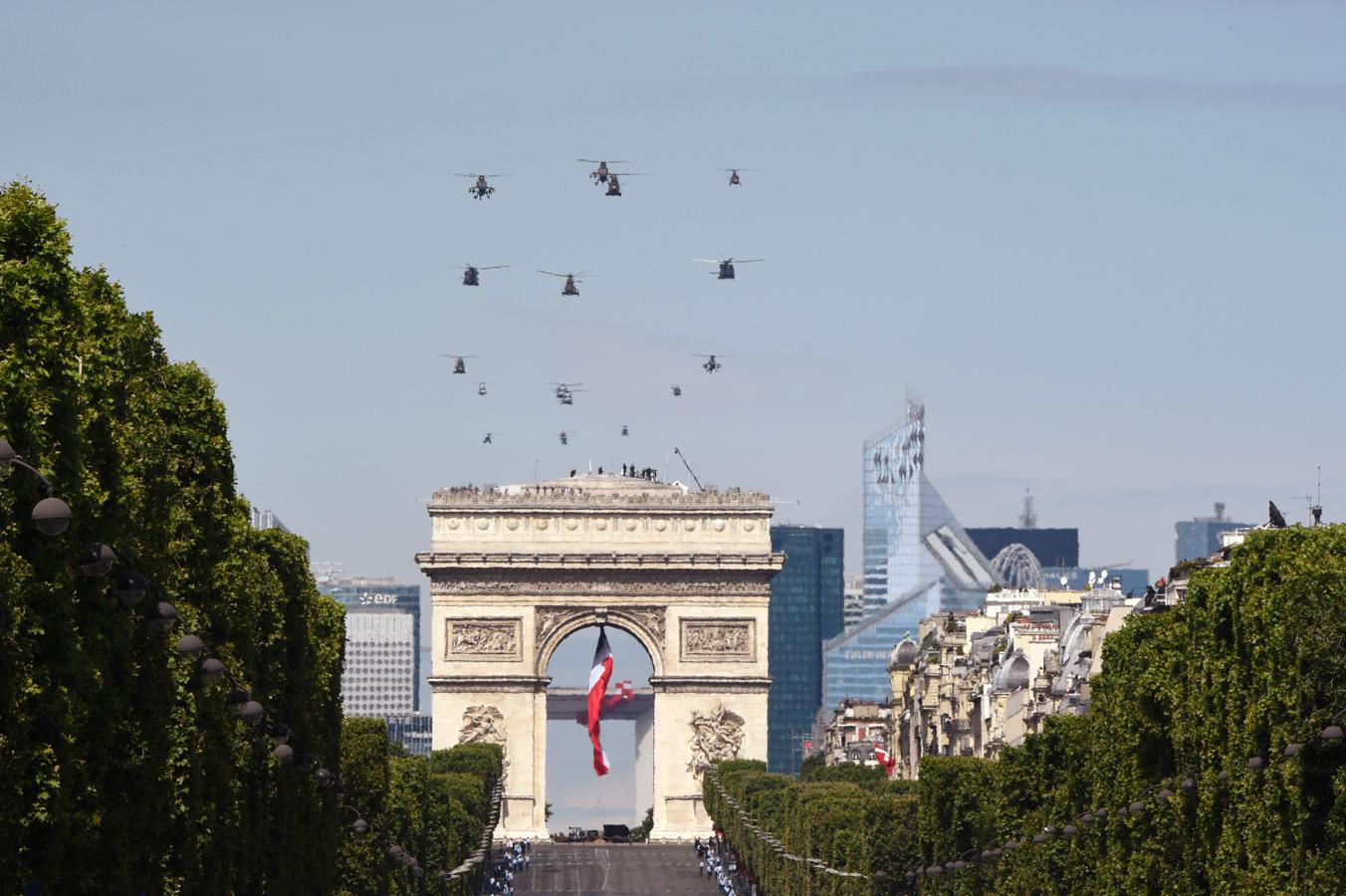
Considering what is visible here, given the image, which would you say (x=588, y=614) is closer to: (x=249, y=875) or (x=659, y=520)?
(x=659, y=520)

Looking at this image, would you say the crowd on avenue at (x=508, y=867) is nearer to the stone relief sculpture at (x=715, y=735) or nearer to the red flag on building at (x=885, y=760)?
the stone relief sculpture at (x=715, y=735)

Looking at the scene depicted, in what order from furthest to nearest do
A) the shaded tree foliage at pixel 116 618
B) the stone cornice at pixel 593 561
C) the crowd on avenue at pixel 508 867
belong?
the stone cornice at pixel 593 561 < the crowd on avenue at pixel 508 867 < the shaded tree foliage at pixel 116 618

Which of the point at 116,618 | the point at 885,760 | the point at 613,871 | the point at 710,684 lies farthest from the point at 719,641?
the point at 116,618

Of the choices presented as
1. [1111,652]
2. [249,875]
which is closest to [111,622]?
[249,875]

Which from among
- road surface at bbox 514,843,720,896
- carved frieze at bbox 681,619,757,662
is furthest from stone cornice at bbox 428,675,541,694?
road surface at bbox 514,843,720,896

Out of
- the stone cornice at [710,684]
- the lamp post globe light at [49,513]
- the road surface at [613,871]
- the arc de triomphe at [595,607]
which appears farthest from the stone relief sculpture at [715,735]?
the lamp post globe light at [49,513]

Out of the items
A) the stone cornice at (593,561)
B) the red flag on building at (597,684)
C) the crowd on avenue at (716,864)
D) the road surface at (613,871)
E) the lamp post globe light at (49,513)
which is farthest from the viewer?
the red flag on building at (597,684)

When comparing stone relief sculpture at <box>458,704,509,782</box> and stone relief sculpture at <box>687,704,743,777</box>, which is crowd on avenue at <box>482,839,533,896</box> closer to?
stone relief sculpture at <box>458,704,509,782</box>
